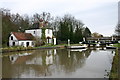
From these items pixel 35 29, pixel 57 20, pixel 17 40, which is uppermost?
pixel 57 20

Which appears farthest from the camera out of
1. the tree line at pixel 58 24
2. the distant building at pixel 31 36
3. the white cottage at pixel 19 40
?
the tree line at pixel 58 24

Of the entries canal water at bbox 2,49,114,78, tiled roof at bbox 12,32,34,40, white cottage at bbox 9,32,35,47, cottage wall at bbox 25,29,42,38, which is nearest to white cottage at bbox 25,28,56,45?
cottage wall at bbox 25,29,42,38

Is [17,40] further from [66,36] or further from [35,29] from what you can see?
[66,36]

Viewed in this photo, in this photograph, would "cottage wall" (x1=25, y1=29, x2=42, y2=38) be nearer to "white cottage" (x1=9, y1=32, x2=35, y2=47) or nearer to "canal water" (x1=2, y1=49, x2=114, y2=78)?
"white cottage" (x1=9, y1=32, x2=35, y2=47)

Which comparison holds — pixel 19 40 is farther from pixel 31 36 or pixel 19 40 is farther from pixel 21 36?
pixel 31 36

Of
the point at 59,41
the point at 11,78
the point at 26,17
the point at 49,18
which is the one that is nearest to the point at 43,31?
the point at 59,41

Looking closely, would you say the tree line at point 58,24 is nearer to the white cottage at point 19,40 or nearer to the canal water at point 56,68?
the white cottage at point 19,40

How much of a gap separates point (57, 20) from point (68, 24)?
192 inches

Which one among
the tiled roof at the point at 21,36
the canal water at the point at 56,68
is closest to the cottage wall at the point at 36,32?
the tiled roof at the point at 21,36

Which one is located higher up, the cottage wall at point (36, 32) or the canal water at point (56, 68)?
the cottage wall at point (36, 32)

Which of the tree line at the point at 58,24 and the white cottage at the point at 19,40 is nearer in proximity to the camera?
the white cottage at the point at 19,40

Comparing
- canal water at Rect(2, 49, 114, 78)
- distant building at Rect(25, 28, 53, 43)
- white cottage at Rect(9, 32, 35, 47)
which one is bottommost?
canal water at Rect(2, 49, 114, 78)

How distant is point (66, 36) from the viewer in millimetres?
45531

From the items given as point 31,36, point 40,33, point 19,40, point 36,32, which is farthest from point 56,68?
point 36,32
